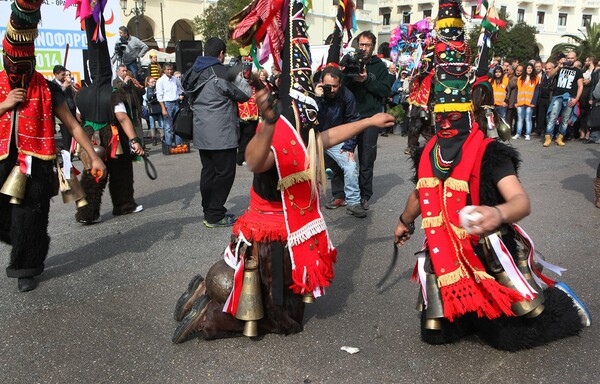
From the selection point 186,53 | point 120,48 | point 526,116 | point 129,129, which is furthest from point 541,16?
point 129,129

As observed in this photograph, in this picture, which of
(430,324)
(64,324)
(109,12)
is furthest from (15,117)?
(109,12)

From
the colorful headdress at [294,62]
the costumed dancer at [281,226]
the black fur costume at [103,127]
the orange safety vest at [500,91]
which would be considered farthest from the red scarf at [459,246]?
the orange safety vest at [500,91]

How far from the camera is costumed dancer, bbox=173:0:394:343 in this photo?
2.96 metres

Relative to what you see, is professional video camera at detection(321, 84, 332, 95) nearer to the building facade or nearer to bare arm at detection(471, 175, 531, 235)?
bare arm at detection(471, 175, 531, 235)

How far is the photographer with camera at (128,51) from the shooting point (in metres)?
11.6

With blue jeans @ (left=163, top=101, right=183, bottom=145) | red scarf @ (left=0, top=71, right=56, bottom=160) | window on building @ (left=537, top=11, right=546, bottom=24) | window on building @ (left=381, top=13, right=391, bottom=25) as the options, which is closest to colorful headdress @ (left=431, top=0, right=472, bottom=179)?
red scarf @ (left=0, top=71, right=56, bottom=160)

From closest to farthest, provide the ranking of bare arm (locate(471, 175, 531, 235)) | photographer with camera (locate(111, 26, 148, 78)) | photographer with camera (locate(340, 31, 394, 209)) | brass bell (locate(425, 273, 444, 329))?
bare arm (locate(471, 175, 531, 235))
brass bell (locate(425, 273, 444, 329))
photographer with camera (locate(340, 31, 394, 209))
photographer with camera (locate(111, 26, 148, 78))

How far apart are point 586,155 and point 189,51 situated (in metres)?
9.57

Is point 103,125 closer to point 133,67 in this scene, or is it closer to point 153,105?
point 153,105

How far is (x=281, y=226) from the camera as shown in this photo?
316 centimetres

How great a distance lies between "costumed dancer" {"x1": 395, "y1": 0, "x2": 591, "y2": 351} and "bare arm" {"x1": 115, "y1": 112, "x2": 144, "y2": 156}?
124 inches

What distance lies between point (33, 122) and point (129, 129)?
4.33 ft

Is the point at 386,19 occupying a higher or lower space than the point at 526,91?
higher

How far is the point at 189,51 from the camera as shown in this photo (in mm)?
13367
